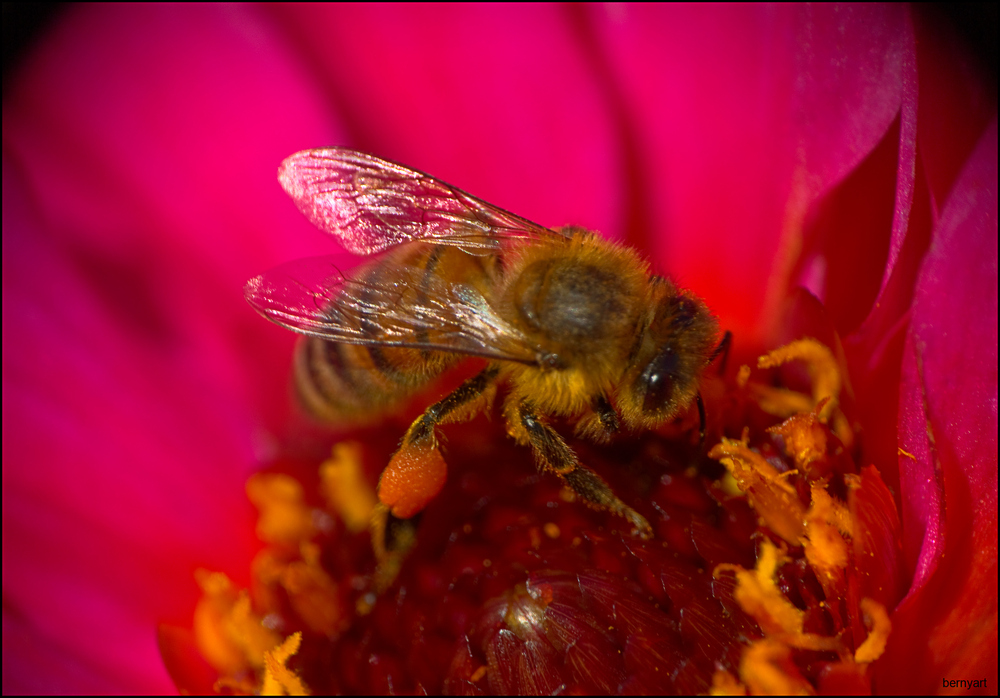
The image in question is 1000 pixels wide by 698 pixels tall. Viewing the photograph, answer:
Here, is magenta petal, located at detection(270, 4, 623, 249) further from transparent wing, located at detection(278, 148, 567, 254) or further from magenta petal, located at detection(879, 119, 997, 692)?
magenta petal, located at detection(879, 119, 997, 692)

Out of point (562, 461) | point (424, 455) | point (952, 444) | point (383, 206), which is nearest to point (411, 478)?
point (424, 455)

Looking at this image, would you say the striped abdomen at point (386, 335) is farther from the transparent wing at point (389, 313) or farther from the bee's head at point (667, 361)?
the bee's head at point (667, 361)

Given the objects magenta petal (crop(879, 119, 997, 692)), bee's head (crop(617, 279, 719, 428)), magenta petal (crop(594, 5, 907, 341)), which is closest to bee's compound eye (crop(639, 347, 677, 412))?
bee's head (crop(617, 279, 719, 428))

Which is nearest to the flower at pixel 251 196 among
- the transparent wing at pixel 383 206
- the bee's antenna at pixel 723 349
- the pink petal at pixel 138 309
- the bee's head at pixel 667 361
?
the pink petal at pixel 138 309

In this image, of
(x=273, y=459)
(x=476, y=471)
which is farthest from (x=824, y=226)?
(x=273, y=459)

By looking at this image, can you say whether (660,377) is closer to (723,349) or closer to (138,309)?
(723,349)

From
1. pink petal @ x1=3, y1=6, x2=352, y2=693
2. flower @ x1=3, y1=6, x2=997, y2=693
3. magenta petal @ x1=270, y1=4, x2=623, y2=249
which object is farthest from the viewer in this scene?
magenta petal @ x1=270, y1=4, x2=623, y2=249
